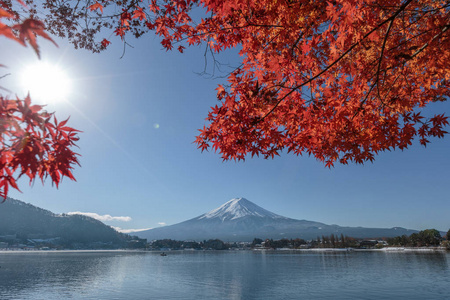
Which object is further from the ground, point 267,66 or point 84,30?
point 84,30

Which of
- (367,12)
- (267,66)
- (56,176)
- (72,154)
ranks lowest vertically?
(56,176)

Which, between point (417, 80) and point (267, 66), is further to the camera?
point (417, 80)

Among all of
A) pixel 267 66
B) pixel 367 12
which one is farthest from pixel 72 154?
pixel 367 12

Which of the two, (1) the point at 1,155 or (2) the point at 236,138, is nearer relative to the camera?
(1) the point at 1,155

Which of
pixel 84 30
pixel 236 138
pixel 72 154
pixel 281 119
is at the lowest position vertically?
pixel 72 154

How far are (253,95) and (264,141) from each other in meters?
1.38

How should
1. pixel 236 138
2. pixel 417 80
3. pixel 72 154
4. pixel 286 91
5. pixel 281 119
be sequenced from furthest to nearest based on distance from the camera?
1. pixel 417 80
2. pixel 281 119
3. pixel 236 138
4. pixel 286 91
5. pixel 72 154

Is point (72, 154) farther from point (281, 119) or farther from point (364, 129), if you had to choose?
point (364, 129)

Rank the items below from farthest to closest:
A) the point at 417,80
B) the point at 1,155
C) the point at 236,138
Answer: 1. the point at 417,80
2. the point at 236,138
3. the point at 1,155

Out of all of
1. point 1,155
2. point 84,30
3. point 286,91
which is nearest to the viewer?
point 1,155

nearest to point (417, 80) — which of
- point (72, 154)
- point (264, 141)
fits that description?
point (264, 141)

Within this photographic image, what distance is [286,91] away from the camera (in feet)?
21.8

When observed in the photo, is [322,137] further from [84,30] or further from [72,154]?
[84,30]

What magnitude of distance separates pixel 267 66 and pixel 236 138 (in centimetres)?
220
